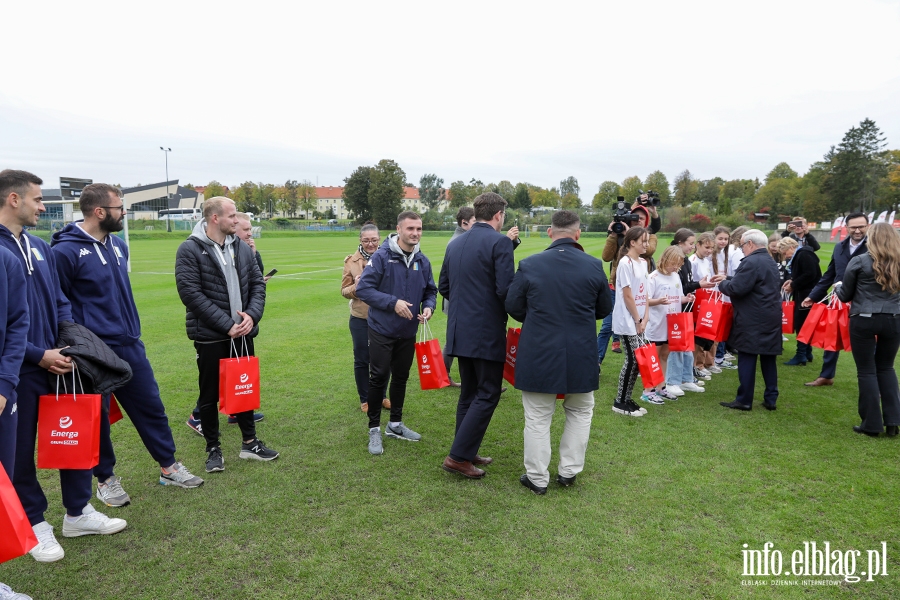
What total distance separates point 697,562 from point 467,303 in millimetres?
2421

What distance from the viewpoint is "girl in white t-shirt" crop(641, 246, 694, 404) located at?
641 cm

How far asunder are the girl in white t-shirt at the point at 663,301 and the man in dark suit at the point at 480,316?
2.81m

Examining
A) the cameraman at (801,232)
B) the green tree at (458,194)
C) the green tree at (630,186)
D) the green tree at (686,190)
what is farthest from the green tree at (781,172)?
the cameraman at (801,232)

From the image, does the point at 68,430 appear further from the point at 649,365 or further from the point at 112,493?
the point at 649,365

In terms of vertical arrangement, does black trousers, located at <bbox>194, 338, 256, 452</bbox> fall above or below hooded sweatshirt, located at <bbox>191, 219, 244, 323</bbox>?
below

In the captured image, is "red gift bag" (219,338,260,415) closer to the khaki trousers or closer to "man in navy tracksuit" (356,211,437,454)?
"man in navy tracksuit" (356,211,437,454)

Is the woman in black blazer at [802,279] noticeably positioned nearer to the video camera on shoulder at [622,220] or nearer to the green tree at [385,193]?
the video camera on shoulder at [622,220]

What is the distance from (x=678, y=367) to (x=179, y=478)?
5.92 meters

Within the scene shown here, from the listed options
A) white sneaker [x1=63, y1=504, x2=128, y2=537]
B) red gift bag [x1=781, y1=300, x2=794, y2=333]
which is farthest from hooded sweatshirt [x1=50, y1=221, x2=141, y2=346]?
red gift bag [x1=781, y1=300, x2=794, y2=333]

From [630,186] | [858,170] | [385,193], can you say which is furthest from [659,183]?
[385,193]

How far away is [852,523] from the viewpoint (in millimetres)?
3715

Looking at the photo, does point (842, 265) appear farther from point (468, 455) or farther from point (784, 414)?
point (468, 455)

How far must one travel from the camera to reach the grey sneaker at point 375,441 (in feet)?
16.1

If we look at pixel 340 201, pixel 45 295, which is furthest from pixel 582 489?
pixel 340 201
